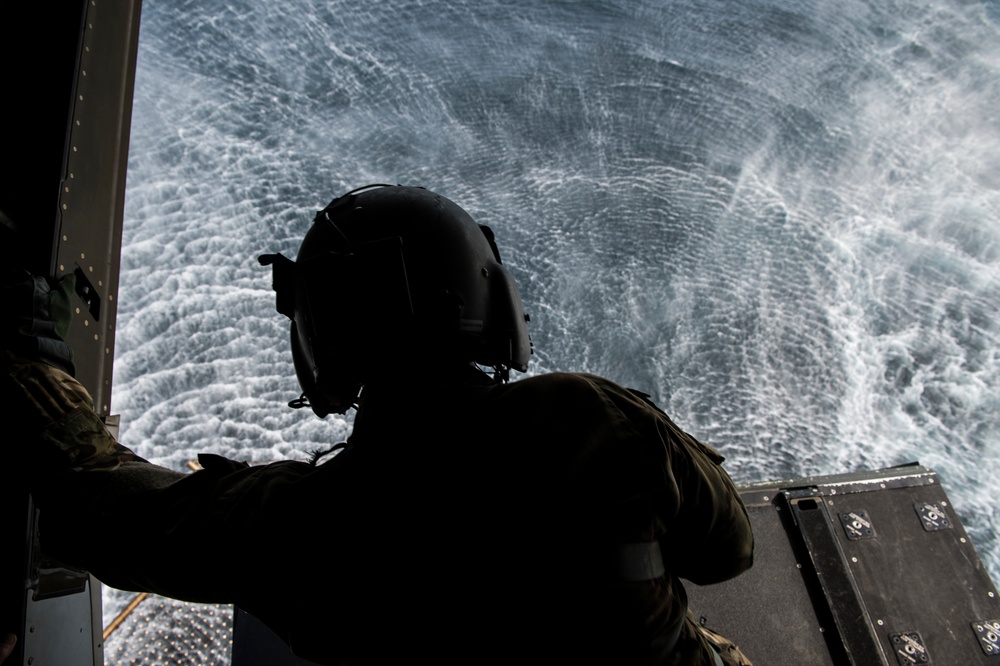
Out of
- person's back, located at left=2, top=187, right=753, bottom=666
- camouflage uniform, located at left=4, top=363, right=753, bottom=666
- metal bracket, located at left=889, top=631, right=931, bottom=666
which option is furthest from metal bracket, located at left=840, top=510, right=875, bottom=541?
camouflage uniform, located at left=4, top=363, right=753, bottom=666

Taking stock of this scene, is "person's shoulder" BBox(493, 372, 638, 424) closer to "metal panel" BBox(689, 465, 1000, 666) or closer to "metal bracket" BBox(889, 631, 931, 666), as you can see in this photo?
"metal panel" BBox(689, 465, 1000, 666)

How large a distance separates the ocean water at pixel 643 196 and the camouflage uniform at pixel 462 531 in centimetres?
236

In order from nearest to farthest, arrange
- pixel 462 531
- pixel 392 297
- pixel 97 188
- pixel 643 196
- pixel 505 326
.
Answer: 1. pixel 462 531
2. pixel 392 297
3. pixel 505 326
4. pixel 97 188
5. pixel 643 196

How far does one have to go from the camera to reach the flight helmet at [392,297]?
3.86 ft

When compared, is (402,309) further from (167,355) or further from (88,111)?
(167,355)

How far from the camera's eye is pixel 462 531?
0.95 metres

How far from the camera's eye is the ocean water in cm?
362

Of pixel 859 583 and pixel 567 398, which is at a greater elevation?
pixel 567 398

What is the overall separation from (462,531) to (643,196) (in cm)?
391

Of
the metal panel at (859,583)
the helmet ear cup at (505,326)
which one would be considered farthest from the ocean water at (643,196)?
the helmet ear cup at (505,326)

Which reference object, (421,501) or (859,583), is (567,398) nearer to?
(421,501)

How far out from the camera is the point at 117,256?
77.4 inches

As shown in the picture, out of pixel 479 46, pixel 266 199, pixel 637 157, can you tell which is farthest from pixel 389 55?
pixel 637 157

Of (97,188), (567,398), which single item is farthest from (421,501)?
(97,188)
